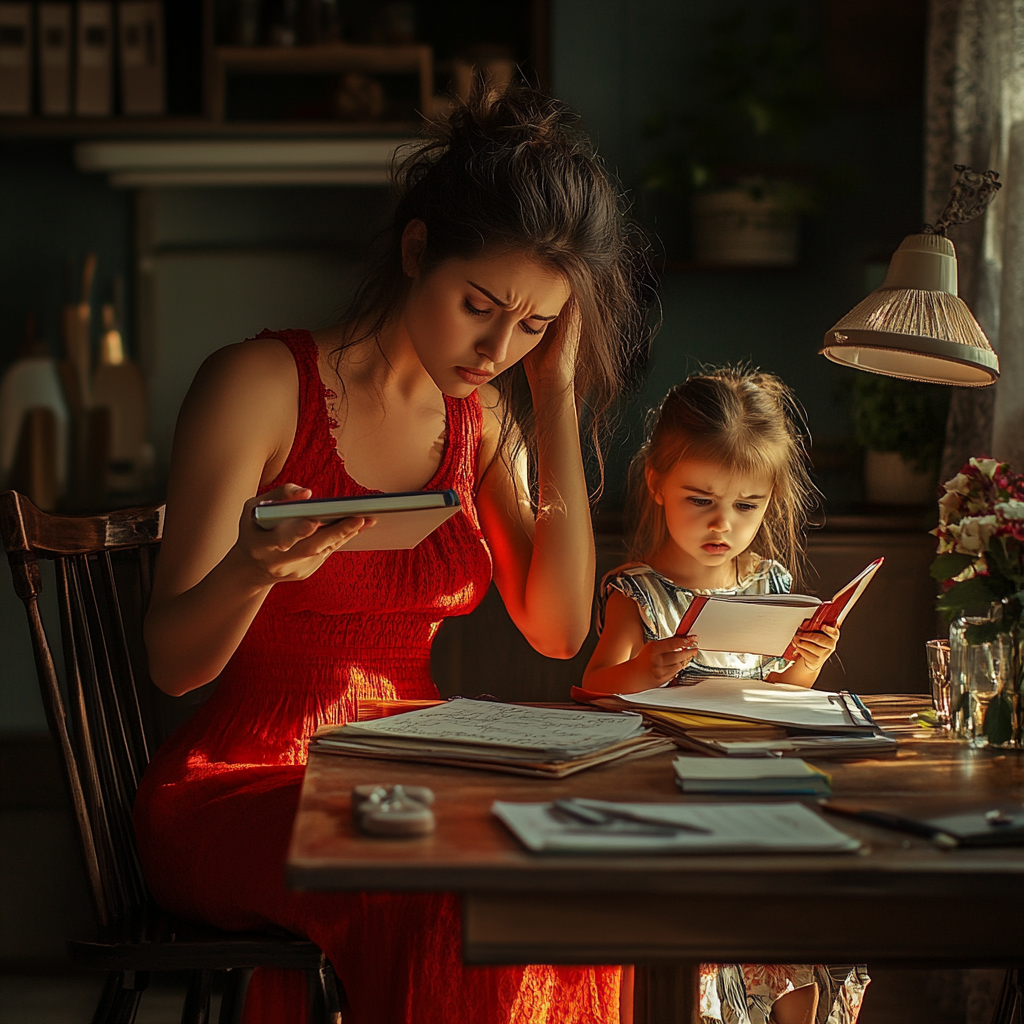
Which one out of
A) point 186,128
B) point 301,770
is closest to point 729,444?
point 301,770

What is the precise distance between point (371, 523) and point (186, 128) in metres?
2.29

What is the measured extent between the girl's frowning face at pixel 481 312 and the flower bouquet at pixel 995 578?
53 centimetres

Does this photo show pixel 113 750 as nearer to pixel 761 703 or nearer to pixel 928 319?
pixel 761 703

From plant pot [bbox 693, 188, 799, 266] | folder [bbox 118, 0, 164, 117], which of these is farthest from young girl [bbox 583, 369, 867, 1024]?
folder [bbox 118, 0, 164, 117]

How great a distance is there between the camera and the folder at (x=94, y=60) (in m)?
Answer: 3.10

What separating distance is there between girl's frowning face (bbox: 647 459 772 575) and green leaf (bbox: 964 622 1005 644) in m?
0.53

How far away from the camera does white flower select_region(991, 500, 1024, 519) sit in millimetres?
1252

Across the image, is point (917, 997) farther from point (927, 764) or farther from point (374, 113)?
point (374, 113)

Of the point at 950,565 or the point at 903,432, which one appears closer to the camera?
the point at 950,565

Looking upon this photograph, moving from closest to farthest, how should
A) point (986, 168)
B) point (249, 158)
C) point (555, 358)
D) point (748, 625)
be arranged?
point (748, 625) → point (555, 358) → point (986, 168) → point (249, 158)

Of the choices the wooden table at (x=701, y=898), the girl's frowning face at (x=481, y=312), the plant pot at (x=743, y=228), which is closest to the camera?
the wooden table at (x=701, y=898)

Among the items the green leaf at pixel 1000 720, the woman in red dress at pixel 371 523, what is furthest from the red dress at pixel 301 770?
the green leaf at pixel 1000 720

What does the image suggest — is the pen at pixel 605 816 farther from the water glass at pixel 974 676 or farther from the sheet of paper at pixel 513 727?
the water glass at pixel 974 676

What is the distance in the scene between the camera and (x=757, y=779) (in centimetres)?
A: 100
